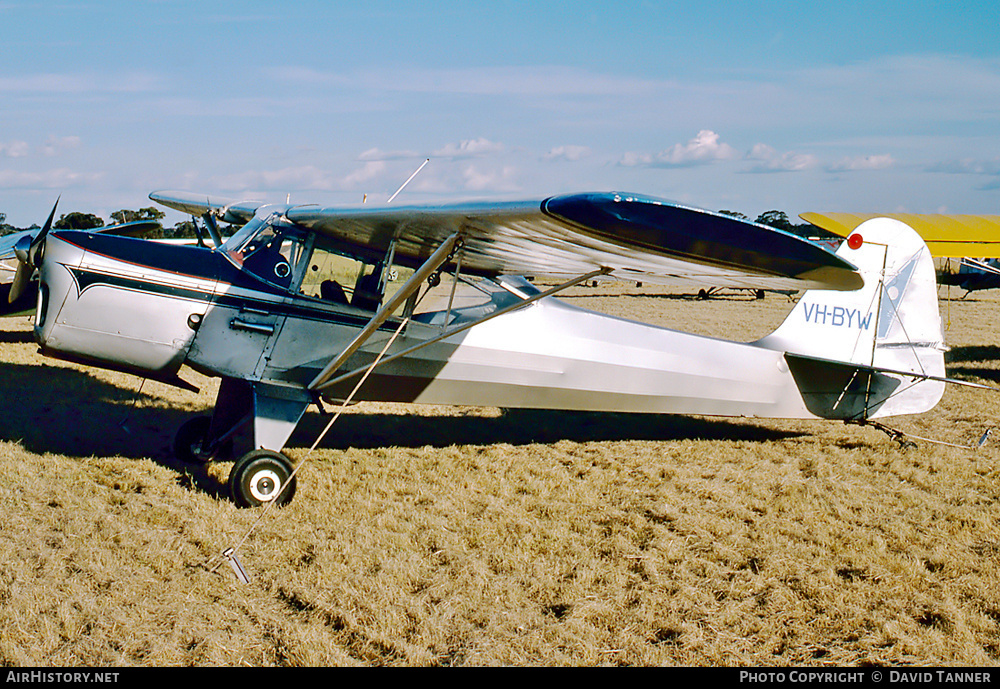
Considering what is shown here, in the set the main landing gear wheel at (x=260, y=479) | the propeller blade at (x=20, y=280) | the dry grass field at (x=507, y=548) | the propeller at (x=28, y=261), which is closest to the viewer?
the dry grass field at (x=507, y=548)

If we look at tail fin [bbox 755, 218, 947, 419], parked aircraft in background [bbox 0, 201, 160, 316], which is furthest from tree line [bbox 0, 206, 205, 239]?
tail fin [bbox 755, 218, 947, 419]

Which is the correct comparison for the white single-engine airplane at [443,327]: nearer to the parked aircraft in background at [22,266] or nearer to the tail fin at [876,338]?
the tail fin at [876,338]

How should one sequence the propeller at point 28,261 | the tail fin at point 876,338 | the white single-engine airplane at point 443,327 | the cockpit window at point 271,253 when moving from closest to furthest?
1. the white single-engine airplane at point 443,327
2. the propeller at point 28,261
3. the cockpit window at point 271,253
4. the tail fin at point 876,338

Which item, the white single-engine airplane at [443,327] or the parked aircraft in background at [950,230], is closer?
the white single-engine airplane at [443,327]

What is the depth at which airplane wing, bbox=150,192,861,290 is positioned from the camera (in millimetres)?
2721

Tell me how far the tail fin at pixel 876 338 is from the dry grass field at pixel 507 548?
0.46 m

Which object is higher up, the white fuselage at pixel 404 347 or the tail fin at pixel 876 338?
the tail fin at pixel 876 338

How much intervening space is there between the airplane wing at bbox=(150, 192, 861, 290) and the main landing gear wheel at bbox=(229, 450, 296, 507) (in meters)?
1.58

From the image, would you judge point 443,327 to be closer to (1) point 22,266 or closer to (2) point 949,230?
(1) point 22,266

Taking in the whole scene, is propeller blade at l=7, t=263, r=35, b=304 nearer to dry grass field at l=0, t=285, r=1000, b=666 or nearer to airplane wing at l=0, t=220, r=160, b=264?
dry grass field at l=0, t=285, r=1000, b=666

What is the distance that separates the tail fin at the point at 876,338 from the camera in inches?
234

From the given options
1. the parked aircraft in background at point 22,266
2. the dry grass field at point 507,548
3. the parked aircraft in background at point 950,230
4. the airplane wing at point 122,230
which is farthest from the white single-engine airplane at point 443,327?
the parked aircraft in background at point 950,230

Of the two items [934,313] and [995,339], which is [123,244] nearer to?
[934,313]

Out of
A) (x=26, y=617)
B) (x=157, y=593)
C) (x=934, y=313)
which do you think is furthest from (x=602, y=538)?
(x=934, y=313)
